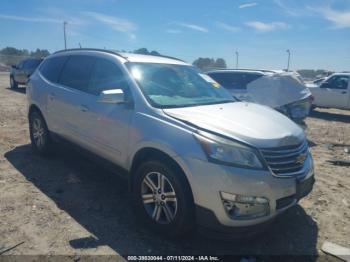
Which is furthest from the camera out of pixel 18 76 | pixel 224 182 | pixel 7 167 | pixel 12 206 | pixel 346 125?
pixel 18 76

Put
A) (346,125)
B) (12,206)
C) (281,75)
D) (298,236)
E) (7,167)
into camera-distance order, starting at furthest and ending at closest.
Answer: (346,125) → (281,75) → (7,167) → (12,206) → (298,236)

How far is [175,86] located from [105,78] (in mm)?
931

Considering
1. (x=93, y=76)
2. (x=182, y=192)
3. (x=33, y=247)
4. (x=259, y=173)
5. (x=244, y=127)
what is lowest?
(x=33, y=247)

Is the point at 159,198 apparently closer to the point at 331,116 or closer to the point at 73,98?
the point at 73,98

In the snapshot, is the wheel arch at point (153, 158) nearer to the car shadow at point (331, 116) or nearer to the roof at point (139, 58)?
the roof at point (139, 58)

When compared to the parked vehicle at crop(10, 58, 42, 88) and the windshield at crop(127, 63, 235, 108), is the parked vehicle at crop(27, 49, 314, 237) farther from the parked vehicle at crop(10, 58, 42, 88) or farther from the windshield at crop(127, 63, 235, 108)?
the parked vehicle at crop(10, 58, 42, 88)

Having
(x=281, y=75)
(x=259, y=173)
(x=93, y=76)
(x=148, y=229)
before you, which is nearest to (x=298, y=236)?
(x=259, y=173)

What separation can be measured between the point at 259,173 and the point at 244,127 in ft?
1.73

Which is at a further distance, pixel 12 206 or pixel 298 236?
pixel 12 206

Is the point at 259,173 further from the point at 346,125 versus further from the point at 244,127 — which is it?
the point at 346,125

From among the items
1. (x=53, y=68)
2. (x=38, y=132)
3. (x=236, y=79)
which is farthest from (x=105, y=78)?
(x=236, y=79)

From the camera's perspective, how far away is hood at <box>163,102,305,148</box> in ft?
10.1

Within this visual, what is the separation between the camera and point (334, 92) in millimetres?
13336

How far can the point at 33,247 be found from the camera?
126 inches
